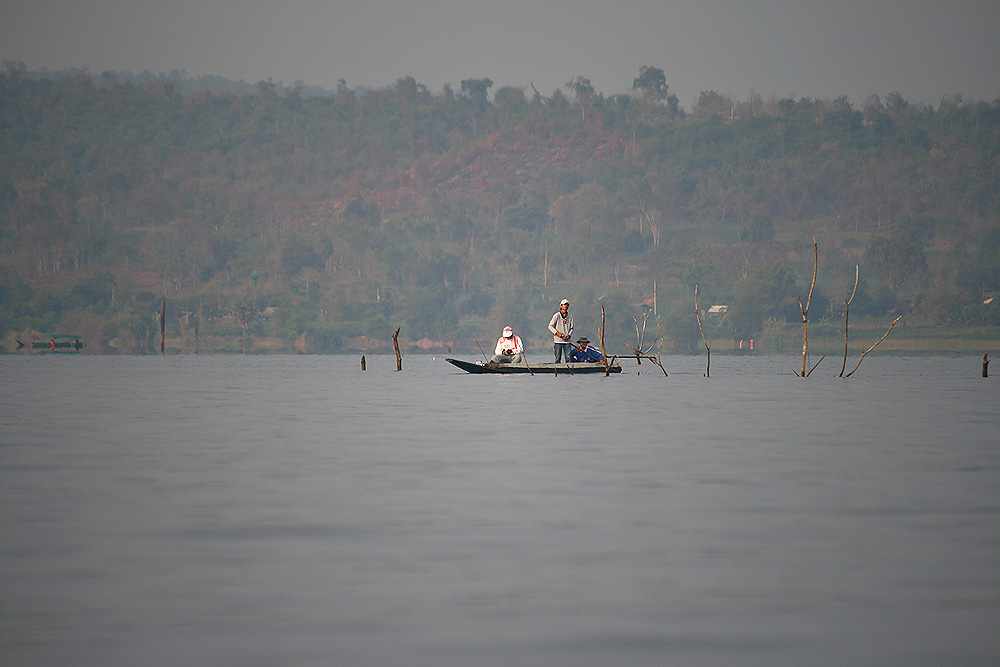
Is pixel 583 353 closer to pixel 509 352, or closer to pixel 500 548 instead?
pixel 509 352

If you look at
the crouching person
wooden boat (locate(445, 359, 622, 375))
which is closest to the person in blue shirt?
wooden boat (locate(445, 359, 622, 375))

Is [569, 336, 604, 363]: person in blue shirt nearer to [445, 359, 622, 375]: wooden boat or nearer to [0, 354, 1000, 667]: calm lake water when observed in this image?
[445, 359, 622, 375]: wooden boat

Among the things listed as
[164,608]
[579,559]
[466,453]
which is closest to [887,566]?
[579,559]

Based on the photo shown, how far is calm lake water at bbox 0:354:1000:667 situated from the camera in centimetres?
725

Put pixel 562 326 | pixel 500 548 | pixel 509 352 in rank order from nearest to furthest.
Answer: pixel 500 548, pixel 562 326, pixel 509 352

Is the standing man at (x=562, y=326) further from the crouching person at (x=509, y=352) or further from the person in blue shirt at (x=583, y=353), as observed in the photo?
the crouching person at (x=509, y=352)

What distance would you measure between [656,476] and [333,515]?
508 cm

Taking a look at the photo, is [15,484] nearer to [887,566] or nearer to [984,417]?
[887,566]

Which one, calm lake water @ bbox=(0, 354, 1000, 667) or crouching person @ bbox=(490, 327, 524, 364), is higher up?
crouching person @ bbox=(490, 327, 524, 364)

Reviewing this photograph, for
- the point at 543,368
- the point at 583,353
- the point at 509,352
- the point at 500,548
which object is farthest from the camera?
the point at 583,353

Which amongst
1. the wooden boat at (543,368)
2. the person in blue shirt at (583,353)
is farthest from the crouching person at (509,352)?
the person in blue shirt at (583,353)

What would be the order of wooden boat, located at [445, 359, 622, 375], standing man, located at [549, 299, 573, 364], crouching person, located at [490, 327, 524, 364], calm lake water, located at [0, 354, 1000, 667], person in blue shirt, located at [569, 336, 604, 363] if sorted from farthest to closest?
person in blue shirt, located at [569, 336, 604, 363]
crouching person, located at [490, 327, 524, 364]
wooden boat, located at [445, 359, 622, 375]
standing man, located at [549, 299, 573, 364]
calm lake water, located at [0, 354, 1000, 667]

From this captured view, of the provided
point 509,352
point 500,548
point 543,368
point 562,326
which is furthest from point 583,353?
point 500,548

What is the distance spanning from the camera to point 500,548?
10281mm
